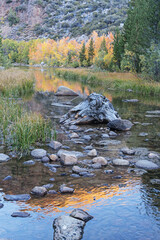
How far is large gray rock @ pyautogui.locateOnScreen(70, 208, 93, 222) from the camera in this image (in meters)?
3.95

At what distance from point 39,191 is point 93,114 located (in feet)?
22.2

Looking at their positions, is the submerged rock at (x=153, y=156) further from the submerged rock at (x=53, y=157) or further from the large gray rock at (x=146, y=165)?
the submerged rock at (x=53, y=157)

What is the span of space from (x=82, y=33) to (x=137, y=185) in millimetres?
122630

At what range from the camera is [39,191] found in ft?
15.5

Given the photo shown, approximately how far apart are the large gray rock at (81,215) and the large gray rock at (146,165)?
2.43 metres

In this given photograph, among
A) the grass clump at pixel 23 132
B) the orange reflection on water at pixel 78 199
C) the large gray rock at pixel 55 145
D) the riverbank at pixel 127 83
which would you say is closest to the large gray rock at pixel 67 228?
the orange reflection on water at pixel 78 199

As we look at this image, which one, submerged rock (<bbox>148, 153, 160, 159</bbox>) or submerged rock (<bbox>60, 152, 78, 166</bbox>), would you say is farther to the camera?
submerged rock (<bbox>148, 153, 160, 159</bbox>)

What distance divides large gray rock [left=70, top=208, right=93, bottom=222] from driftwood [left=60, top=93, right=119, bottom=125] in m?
7.04

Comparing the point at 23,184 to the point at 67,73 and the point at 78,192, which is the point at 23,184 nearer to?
the point at 78,192

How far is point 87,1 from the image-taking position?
166500 millimetres

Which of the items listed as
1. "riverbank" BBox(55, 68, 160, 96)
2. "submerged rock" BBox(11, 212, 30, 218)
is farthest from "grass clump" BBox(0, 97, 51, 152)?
"riverbank" BBox(55, 68, 160, 96)

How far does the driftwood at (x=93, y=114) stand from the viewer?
36.4ft

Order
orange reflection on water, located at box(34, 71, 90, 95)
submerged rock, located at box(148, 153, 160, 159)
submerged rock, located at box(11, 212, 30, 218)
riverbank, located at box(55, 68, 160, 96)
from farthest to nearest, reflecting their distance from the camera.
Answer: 1. orange reflection on water, located at box(34, 71, 90, 95)
2. riverbank, located at box(55, 68, 160, 96)
3. submerged rock, located at box(148, 153, 160, 159)
4. submerged rock, located at box(11, 212, 30, 218)

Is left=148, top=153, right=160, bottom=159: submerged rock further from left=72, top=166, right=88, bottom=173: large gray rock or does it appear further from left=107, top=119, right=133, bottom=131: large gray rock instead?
left=107, top=119, right=133, bottom=131: large gray rock
